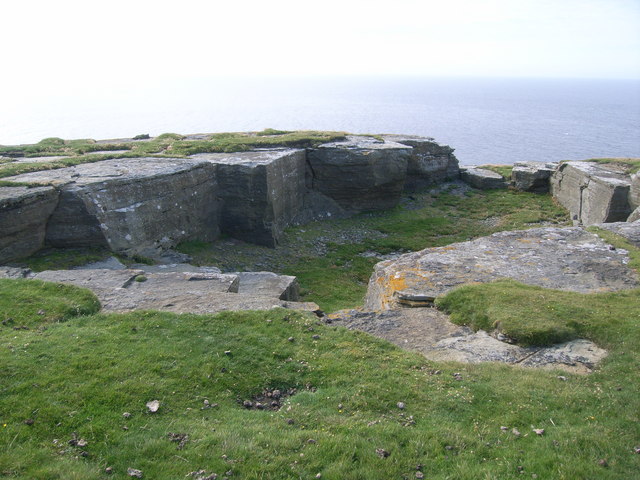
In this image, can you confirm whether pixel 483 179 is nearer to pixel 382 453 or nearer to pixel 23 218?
pixel 23 218

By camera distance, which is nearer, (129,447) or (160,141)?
(129,447)

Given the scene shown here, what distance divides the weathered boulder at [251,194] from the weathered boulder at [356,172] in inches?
156

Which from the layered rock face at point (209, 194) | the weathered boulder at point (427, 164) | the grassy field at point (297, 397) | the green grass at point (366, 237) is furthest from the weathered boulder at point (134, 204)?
the weathered boulder at point (427, 164)

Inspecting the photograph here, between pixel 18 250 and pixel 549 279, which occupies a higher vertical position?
pixel 18 250

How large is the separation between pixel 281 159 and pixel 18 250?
1174 cm

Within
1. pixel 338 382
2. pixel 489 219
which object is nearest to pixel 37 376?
pixel 338 382

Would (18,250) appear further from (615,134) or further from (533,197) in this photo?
(615,134)

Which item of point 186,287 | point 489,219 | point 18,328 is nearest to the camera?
point 18,328

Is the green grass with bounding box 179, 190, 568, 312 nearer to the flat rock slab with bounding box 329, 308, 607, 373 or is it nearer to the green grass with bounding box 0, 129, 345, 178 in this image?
the flat rock slab with bounding box 329, 308, 607, 373

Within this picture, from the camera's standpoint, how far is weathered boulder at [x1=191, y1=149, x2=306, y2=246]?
21391 millimetres

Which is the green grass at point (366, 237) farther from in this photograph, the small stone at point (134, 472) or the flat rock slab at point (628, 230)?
the small stone at point (134, 472)

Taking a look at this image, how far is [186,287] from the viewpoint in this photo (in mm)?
12406

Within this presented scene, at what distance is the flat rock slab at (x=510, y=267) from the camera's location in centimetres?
1257

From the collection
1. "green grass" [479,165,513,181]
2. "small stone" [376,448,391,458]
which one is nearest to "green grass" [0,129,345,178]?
"green grass" [479,165,513,181]
